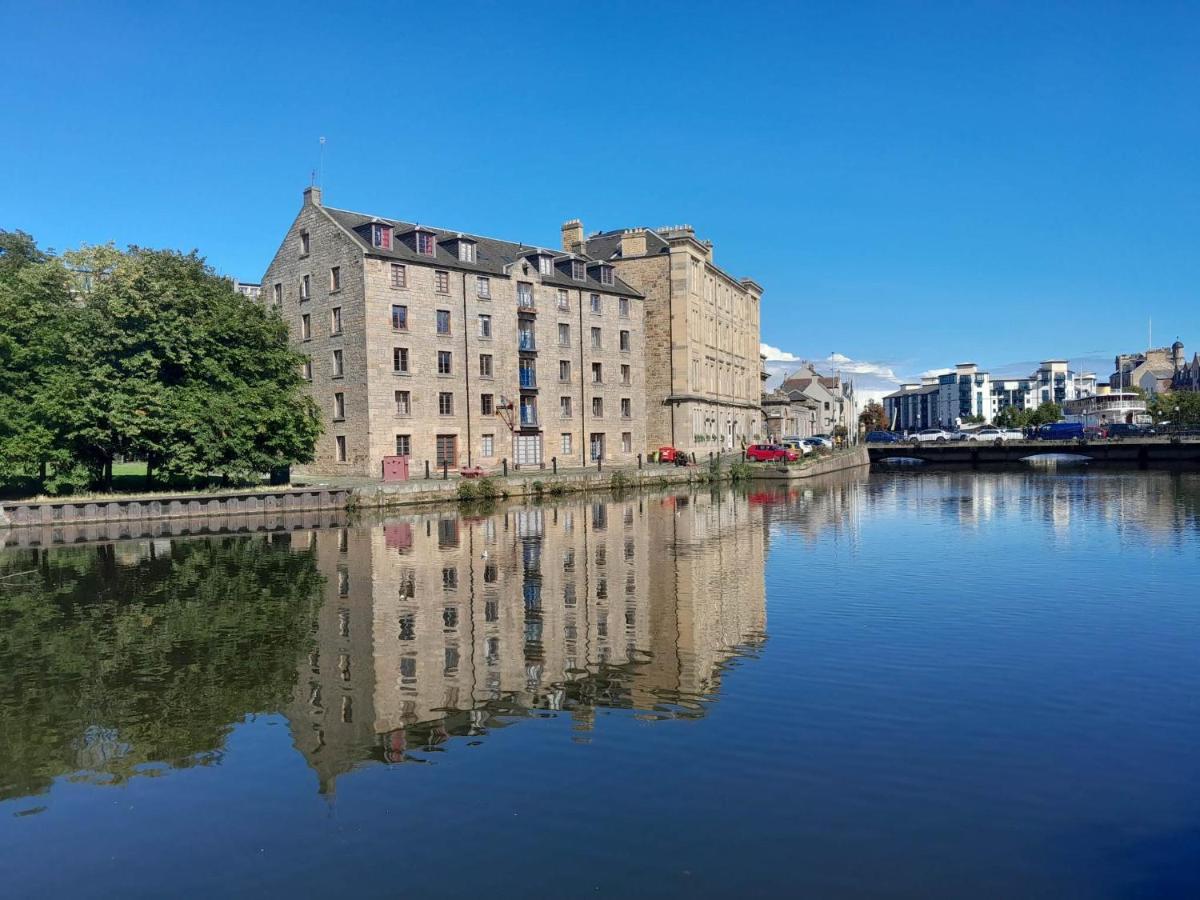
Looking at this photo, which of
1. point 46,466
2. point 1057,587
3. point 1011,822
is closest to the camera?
point 1011,822

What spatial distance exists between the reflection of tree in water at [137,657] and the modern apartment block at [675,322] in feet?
147

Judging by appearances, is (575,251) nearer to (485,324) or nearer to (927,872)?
(485,324)

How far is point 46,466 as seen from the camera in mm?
41438

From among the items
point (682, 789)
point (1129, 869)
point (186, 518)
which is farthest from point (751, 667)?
point (186, 518)

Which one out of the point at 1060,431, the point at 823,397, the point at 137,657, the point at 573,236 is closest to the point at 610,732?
the point at 137,657

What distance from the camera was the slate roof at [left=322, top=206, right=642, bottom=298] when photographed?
1991 inches

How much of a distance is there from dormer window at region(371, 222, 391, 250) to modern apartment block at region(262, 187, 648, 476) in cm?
10

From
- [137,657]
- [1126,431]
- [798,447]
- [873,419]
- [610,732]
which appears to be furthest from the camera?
[873,419]

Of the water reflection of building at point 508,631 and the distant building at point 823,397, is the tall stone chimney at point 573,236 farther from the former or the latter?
the distant building at point 823,397

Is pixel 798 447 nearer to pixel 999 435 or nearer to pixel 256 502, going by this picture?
pixel 999 435

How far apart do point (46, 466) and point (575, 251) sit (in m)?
39.8

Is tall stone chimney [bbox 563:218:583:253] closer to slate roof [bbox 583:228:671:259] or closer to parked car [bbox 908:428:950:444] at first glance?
slate roof [bbox 583:228:671:259]

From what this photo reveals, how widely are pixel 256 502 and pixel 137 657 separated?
2658cm

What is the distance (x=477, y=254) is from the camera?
55.8 meters
